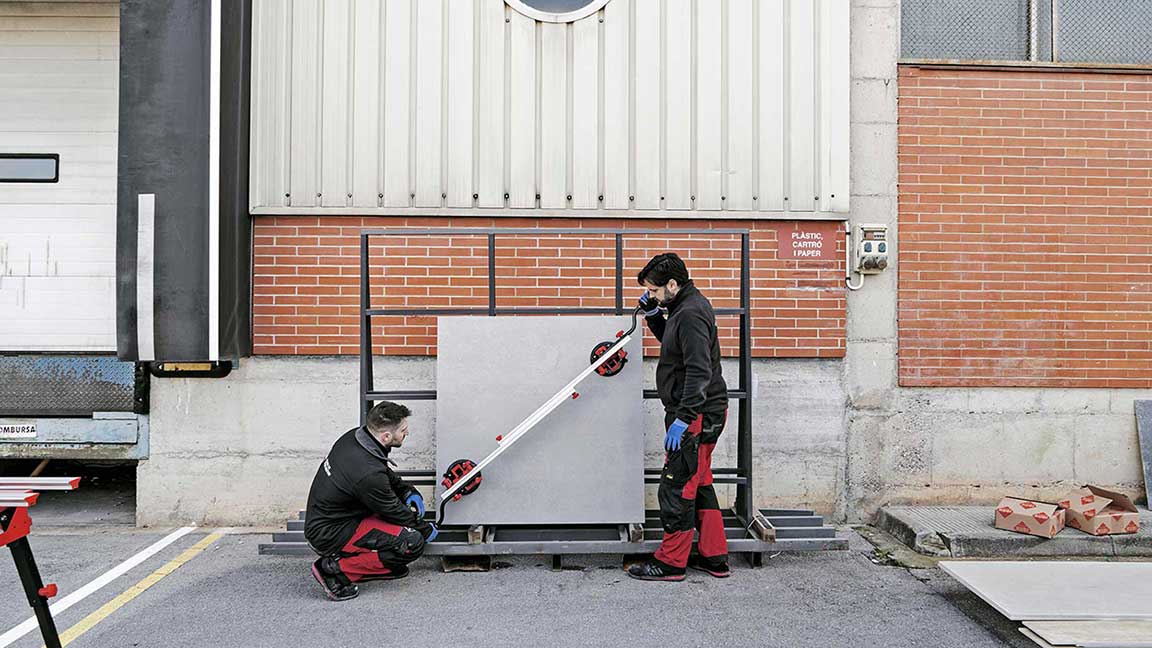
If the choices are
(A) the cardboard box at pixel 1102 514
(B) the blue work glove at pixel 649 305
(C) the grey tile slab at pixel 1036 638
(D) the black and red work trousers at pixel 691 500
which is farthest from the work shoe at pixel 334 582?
(A) the cardboard box at pixel 1102 514

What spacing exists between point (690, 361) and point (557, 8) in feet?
11.0

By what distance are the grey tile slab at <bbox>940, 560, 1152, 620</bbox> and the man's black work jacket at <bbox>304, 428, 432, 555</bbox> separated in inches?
135

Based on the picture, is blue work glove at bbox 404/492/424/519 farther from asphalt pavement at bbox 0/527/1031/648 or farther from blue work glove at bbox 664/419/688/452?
blue work glove at bbox 664/419/688/452

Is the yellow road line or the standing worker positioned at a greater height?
→ the standing worker

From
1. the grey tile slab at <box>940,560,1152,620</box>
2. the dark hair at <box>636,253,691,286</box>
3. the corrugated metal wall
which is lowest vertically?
the grey tile slab at <box>940,560,1152,620</box>

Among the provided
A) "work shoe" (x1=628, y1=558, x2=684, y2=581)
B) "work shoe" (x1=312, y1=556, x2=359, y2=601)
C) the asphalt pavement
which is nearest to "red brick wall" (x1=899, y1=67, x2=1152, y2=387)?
the asphalt pavement

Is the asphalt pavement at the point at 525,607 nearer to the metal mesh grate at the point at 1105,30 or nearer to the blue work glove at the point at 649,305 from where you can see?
the blue work glove at the point at 649,305

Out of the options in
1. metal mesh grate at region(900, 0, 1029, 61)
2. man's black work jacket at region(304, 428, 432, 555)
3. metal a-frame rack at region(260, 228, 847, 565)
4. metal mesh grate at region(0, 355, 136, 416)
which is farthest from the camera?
metal mesh grate at region(900, 0, 1029, 61)

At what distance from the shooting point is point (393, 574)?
5340 millimetres

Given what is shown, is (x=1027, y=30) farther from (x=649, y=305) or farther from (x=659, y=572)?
(x=659, y=572)

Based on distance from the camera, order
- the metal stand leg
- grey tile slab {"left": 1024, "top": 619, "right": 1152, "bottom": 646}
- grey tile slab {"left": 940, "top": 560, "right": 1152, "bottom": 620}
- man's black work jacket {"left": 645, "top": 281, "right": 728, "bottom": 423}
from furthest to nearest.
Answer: man's black work jacket {"left": 645, "top": 281, "right": 728, "bottom": 423} → grey tile slab {"left": 940, "top": 560, "right": 1152, "bottom": 620} → grey tile slab {"left": 1024, "top": 619, "right": 1152, "bottom": 646} → the metal stand leg

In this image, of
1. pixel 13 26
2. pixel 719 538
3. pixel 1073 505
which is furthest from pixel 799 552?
pixel 13 26

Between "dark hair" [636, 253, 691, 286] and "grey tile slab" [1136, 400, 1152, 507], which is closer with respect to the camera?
"dark hair" [636, 253, 691, 286]

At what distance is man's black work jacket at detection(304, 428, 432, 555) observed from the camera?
4.95 m
